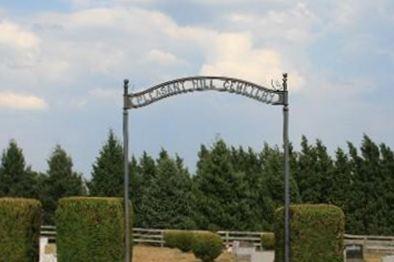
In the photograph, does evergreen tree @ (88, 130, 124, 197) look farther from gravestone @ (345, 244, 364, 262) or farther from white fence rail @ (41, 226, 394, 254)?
gravestone @ (345, 244, 364, 262)

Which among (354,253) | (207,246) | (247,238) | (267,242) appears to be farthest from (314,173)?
(354,253)

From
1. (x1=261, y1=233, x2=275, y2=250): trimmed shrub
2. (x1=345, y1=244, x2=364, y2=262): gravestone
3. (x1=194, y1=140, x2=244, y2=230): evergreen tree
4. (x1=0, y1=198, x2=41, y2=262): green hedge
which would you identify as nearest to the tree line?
(x1=194, y1=140, x2=244, y2=230): evergreen tree

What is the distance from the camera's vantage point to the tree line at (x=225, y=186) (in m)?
46.4

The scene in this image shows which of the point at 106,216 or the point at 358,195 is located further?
the point at 358,195

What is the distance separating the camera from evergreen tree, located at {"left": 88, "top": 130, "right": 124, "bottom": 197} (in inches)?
1895

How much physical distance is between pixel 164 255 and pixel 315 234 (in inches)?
835

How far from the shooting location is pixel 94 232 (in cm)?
2053

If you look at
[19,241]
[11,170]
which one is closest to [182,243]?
[11,170]

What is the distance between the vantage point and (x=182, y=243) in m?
41.2

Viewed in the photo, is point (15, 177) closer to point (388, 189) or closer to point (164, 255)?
point (164, 255)

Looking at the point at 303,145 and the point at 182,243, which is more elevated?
the point at 303,145

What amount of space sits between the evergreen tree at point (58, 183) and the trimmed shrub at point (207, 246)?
48.3ft

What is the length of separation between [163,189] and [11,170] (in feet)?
32.0

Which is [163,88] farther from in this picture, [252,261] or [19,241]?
[252,261]
